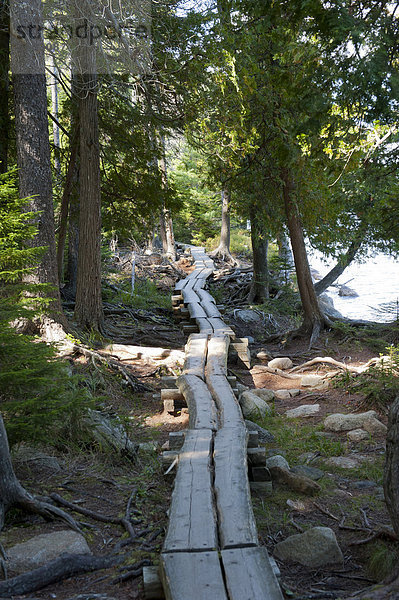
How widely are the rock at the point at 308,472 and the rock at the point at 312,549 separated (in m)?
1.49

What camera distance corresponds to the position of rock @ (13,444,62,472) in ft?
14.2

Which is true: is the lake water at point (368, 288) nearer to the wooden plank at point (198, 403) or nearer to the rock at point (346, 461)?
the wooden plank at point (198, 403)

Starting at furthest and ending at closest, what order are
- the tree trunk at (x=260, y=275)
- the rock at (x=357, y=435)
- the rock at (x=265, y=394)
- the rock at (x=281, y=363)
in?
the tree trunk at (x=260, y=275) → the rock at (x=281, y=363) → the rock at (x=265, y=394) → the rock at (x=357, y=435)

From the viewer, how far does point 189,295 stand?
47.8 feet

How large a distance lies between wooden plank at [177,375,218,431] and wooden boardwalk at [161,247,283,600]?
1cm

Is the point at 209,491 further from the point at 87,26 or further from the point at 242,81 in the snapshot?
the point at 87,26

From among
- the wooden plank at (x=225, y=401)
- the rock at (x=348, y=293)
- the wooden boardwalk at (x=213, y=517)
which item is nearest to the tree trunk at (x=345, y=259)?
the wooden plank at (x=225, y=401)

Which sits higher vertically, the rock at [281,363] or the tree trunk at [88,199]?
the tree trunk at [88,199]

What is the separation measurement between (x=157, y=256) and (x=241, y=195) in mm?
11781

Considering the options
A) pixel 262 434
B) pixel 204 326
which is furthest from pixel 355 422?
pixel 204 326

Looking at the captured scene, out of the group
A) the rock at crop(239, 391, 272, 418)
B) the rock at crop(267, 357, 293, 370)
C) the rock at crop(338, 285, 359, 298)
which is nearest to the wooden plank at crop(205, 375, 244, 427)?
the rock at crop(239, 391, 272, 418)

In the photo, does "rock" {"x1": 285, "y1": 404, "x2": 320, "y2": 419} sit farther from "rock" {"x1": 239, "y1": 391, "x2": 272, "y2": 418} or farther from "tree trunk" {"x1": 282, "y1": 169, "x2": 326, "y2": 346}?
"tree trunk" {"x1": 282, "y1": 169, "x2": 326, "y2": 346}

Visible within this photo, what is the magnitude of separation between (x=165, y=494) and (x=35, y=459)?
3.88ft

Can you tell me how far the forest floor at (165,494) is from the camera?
3.08 meters
